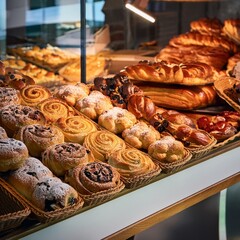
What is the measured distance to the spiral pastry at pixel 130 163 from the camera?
2.00 m

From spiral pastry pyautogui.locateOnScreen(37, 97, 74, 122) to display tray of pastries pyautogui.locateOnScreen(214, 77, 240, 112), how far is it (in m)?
1.03

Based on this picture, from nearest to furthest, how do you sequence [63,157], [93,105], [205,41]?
[63,157], [93,105], [205,41]

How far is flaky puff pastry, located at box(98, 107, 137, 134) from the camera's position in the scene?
2.31m

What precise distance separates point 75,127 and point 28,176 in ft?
1.47

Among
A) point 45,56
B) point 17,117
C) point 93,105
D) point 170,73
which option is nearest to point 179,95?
point 170,73

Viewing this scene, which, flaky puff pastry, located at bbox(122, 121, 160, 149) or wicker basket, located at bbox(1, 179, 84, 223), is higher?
flaky puff pastry, located at bbox(122, 121, 160, 149)

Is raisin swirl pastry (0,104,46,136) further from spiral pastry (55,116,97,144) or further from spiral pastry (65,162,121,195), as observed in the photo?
spiral pastry (65,162,121,195)

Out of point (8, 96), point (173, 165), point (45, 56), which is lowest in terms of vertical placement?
point (45, 56)

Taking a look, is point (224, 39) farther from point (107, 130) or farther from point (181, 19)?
point (181, 19)

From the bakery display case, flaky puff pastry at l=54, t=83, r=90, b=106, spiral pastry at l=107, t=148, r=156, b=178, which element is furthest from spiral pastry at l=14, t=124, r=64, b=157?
flaky puff pastry at l=54, t=83, r=90, b=106

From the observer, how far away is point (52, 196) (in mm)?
1705

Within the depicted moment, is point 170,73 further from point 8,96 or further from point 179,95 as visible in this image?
point 8,96

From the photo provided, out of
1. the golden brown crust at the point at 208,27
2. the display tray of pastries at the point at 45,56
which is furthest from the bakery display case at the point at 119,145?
the display tray of pastries at the point at 45,56

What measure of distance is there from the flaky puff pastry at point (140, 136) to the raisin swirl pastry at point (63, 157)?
1.10 feet
